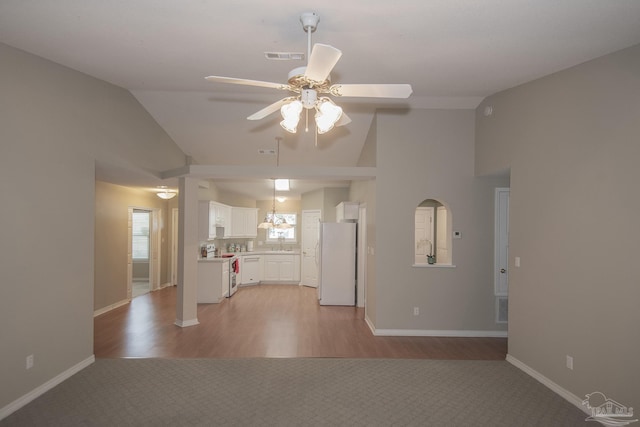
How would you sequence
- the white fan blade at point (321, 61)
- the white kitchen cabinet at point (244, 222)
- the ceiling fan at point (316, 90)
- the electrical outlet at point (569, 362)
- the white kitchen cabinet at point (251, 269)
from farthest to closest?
the white kitchen cabinet at point (244, 222) < the white kitchen cabinet at point (251, 269) < the electrical outlet at point (569, 362) < the ceiling fan at point (316, 90) < the white fan blade at point (321, 61)

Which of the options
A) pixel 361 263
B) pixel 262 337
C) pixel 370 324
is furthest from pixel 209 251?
pixel 370 324

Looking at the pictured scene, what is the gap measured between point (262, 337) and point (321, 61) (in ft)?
12.9

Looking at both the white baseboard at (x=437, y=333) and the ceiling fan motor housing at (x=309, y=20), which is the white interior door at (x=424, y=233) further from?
the ceiling fan motor housing at (x=309, y=20)

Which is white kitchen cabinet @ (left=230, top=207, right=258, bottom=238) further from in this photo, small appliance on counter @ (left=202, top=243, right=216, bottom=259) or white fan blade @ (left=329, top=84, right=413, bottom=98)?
white fan blade @ (left=329, top=84, right=413, bottom=98)

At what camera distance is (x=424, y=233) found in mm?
7379

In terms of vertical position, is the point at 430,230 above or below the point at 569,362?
above

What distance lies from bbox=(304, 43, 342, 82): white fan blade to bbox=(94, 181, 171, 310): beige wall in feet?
18.0

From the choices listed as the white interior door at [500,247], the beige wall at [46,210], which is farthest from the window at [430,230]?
the beige wall at [46,210]

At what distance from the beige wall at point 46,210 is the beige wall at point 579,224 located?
4816 mm

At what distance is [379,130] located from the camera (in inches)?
193

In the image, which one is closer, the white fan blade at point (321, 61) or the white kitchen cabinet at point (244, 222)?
the white fan blade at point (321, 61)

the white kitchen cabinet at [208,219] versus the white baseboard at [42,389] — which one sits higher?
the white kitchen cabinet at [208,219]

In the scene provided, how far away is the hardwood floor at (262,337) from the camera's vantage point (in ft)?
13.6

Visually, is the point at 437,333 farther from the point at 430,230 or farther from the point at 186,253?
the point at 186,253
